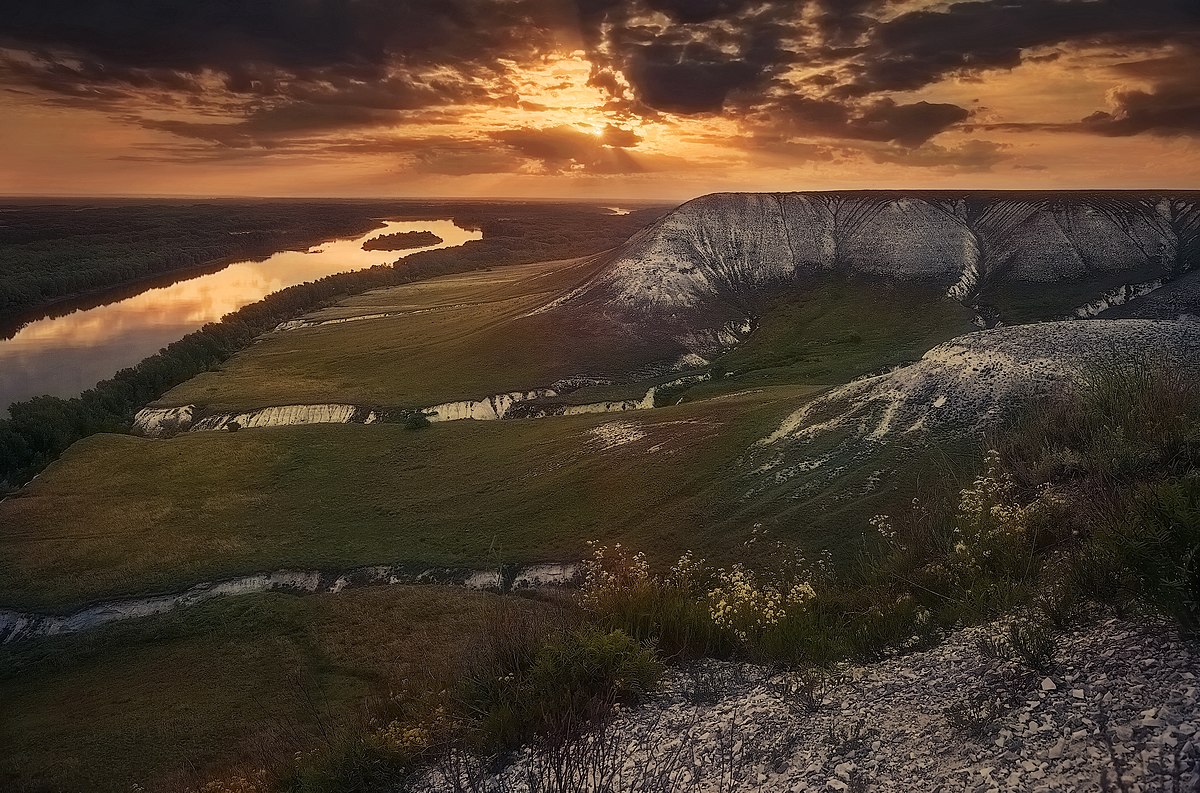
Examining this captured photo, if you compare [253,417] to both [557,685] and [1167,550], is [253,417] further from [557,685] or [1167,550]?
[1167,550]

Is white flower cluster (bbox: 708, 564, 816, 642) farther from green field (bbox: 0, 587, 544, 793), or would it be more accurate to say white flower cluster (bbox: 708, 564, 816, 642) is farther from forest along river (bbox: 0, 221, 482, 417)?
forest along river (bbox: 0, 221, 482, 417)

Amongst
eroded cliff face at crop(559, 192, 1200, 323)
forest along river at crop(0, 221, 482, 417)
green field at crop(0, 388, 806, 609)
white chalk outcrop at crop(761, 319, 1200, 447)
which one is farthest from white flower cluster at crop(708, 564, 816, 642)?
forest along river at crop(0, 221, 482, 417)

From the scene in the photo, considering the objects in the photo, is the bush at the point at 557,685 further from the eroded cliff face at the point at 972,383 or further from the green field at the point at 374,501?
the eroded cliff face at the point at 972,383

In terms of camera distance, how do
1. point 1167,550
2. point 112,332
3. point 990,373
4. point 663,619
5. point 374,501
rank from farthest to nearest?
point 112,332, point 374,501, point 990,373, point 663,619, point 1167,550

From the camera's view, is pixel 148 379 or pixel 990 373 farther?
pixel 148 379

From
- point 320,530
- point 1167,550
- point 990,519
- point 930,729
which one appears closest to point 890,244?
point 320,530

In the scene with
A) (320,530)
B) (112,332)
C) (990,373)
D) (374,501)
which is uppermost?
(990,373)
